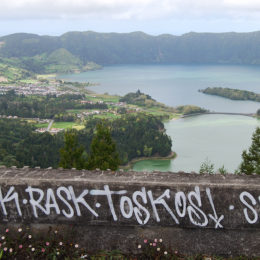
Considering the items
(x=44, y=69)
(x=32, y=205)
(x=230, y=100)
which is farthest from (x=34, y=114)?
(x=44, y=69)

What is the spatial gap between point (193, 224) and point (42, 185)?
252 centimetres

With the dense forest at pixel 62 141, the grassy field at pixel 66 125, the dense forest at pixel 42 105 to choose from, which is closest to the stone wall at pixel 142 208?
the dense forest at pixel 62 141

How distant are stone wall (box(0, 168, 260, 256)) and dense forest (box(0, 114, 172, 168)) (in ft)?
A: 117

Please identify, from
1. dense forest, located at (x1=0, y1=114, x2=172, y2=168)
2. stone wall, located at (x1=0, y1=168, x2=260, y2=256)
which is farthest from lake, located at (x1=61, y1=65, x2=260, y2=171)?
stone wall, located at (x1=0, y1=168, x2=260, y2=256)

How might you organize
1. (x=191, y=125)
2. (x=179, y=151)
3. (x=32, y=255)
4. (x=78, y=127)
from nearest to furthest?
(x=32, y=255) < (x=179, y=151) < (x=78, y=127) < (x=191, y=125)

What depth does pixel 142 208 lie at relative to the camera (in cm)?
538

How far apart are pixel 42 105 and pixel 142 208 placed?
292 ft

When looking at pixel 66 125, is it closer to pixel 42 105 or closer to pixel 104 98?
pixel 42 105

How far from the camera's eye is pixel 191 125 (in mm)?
78938

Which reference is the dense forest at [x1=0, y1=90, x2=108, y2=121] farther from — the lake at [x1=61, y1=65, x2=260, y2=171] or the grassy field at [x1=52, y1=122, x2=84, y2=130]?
the lake at [x1=61, y1=65, x2=260, y2=171]

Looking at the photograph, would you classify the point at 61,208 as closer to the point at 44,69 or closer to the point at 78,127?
the point at 78,127

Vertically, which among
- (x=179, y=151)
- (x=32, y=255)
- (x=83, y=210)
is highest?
(x=83, y=210)

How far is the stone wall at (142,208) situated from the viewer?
528cm

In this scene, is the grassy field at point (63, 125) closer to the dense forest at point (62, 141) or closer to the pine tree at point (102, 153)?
the dense forest at point (62, 141)
